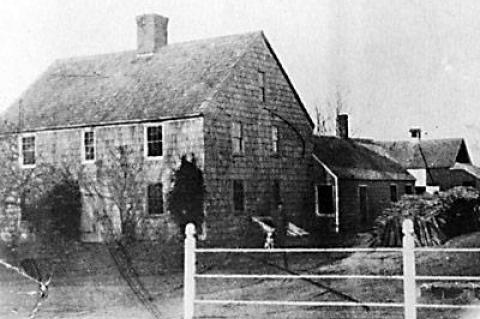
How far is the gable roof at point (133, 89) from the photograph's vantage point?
13.8 meters

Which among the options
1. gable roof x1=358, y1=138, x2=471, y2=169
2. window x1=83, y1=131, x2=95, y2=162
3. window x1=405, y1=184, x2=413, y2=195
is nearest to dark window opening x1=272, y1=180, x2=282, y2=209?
gable roof x1=358, y1=138, x2=471, y2=169

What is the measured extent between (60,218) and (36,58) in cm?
365

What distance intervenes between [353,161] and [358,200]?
167 cm

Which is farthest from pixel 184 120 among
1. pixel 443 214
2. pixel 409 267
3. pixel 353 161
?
pixel 409 267

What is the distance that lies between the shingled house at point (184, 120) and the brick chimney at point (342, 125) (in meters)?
0.81

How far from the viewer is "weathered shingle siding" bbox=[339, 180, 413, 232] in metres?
10.9

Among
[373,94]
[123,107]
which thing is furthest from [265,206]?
[123,107]

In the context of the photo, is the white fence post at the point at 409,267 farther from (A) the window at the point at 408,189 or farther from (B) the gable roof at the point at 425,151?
(A) the window at the point at 408,189

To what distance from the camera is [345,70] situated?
369 inches

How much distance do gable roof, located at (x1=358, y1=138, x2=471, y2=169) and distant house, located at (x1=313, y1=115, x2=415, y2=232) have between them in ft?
0.63

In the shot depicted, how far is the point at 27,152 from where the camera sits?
13203 mm

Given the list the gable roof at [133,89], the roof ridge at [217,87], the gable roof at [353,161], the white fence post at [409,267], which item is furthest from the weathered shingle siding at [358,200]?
the white fence post at [409,267]

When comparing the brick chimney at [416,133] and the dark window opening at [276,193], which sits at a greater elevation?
the brick chimney at [416,133]

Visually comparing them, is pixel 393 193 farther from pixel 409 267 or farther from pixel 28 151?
pixel 28 151
